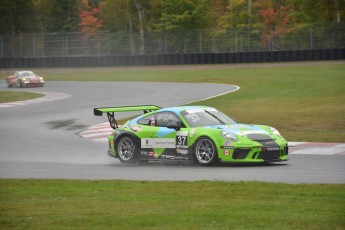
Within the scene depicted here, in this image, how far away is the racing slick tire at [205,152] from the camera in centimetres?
1405

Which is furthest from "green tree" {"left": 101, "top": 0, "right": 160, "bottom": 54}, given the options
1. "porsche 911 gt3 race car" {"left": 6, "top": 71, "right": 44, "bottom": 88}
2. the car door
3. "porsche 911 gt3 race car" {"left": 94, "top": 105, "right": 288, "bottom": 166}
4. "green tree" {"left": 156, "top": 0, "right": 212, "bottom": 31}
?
the car door

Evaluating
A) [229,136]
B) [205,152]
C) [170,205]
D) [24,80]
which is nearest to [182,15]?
[24,80]

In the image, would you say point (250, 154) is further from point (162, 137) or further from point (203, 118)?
point (162, 137)

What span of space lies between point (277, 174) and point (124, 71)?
4311 centimetres

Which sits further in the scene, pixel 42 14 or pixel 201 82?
pixel 42 14

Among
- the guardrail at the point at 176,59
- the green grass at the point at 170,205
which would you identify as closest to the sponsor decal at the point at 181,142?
the green grass at the point at 170,205

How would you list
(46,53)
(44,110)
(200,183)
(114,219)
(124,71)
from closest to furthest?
(114,219) → (200,183) → (44,110) → (124,71) → (46,53)

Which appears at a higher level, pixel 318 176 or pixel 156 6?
pixel 156 6

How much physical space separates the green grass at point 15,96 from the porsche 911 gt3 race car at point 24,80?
4.55m

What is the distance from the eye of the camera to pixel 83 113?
28.3 meters

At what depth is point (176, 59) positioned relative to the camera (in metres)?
55.2

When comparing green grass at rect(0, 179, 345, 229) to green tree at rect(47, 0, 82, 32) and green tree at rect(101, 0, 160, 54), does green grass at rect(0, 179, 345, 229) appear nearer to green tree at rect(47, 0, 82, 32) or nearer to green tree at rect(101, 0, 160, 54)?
green tree at rect(47, 0, 82, 32)

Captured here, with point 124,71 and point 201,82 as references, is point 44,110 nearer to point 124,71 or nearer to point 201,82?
point 201,82

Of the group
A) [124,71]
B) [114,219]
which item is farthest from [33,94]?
[114,219]
